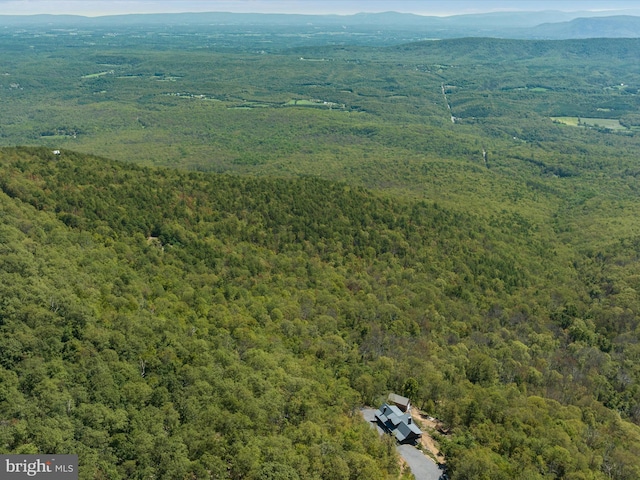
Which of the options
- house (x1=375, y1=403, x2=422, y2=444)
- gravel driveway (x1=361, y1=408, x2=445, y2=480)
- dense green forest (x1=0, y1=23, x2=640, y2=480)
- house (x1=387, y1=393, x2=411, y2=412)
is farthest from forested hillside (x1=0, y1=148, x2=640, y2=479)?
house (x1=375, y1=403, x2=422, y2=444)

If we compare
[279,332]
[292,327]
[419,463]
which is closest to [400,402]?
[419,463]

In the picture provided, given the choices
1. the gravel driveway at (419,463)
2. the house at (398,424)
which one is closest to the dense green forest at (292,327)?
the gravel driveway at (419,463)

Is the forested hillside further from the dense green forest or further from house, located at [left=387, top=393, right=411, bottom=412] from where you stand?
house, located at [left=387, top=393, right=411, bottom=412]

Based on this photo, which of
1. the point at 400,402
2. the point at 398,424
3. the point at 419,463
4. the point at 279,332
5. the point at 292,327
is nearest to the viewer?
the point at 419,463

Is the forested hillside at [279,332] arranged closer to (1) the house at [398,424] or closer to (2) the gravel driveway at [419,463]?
(2) the gravel driveway at [419,463]

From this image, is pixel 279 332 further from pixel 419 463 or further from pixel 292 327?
pixel 419 463

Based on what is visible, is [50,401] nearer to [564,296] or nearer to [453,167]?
[564,296]
